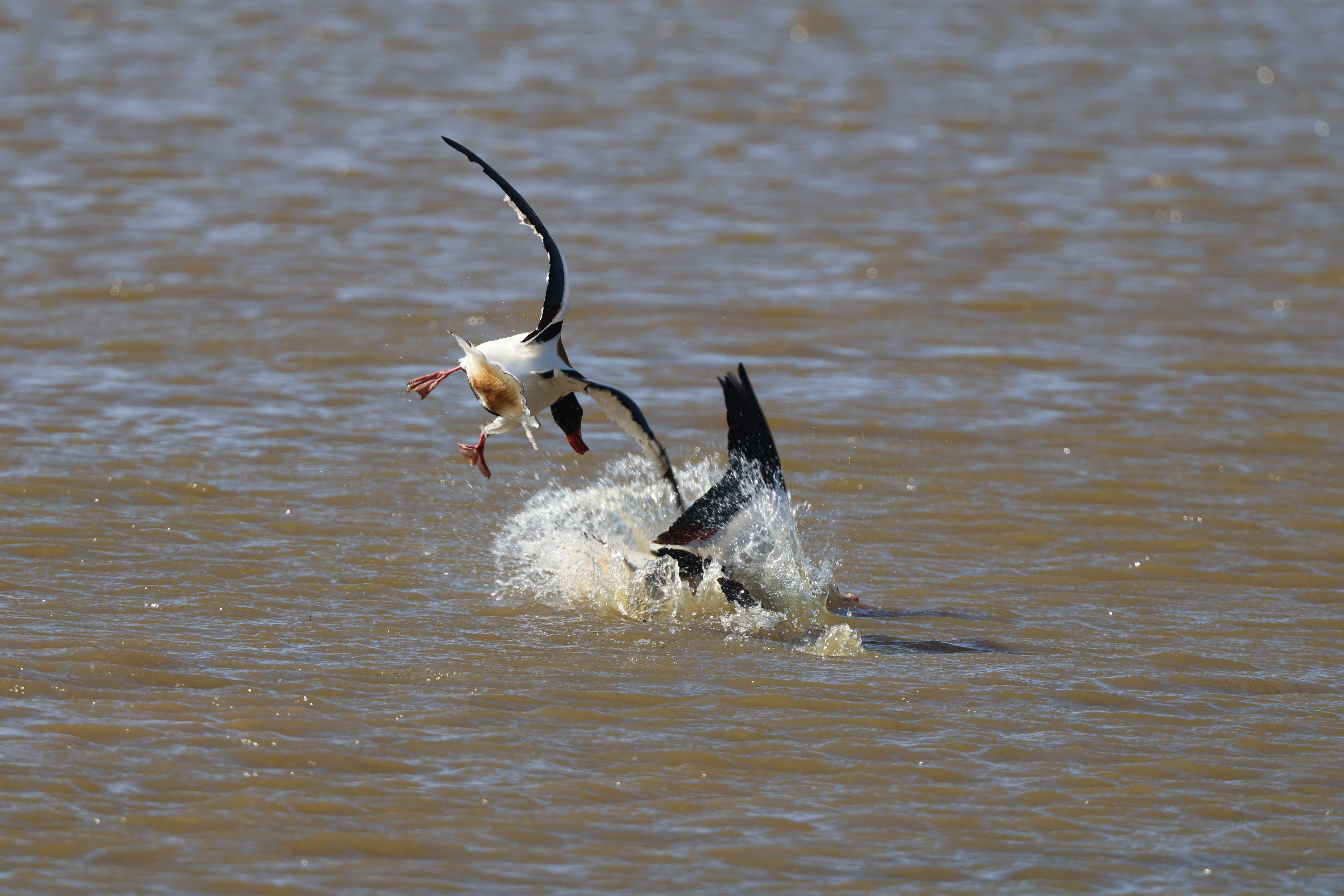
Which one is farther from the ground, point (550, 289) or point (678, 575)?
point (550, 289)

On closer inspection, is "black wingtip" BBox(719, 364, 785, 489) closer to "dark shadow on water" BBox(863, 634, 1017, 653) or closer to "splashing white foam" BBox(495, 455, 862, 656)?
"splashing white foam" BBox(495, 455, 862, 656)

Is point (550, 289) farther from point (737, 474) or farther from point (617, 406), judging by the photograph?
point (737, 474)

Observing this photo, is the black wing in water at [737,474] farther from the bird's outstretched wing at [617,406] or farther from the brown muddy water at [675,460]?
the brown muddy water at [675,460]

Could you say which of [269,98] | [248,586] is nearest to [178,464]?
[248,586]

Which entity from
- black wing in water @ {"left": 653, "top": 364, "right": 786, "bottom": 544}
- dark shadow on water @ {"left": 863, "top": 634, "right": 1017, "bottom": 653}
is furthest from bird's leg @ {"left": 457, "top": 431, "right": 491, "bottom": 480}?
dark shadow on water @ {"left": 863, "top": 634, "right": 1017, "bottom": 653}

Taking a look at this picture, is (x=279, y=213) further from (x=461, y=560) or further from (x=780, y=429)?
(x=461, y=560)

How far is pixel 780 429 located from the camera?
9.11 metres

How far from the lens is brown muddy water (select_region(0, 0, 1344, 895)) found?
16.6 feet

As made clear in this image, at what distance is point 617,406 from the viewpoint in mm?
5969

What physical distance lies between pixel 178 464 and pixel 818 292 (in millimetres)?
4660

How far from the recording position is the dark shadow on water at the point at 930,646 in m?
6.47

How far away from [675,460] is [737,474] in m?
2.15

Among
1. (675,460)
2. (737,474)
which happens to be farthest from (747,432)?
(675,460)

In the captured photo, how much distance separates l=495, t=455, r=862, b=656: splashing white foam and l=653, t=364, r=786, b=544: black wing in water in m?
0.06
